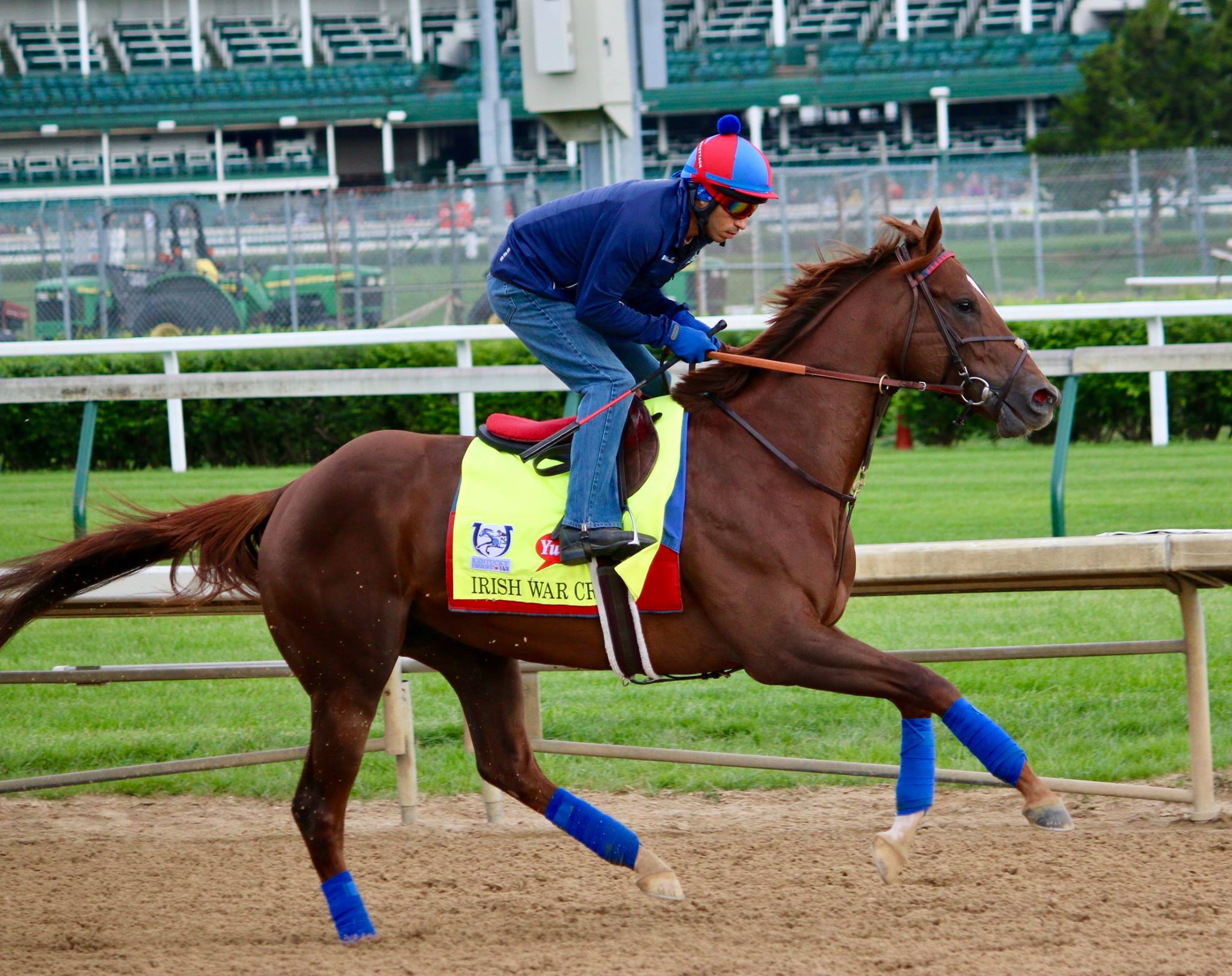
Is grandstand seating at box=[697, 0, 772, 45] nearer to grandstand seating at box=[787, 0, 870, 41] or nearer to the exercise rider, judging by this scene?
grandstand seating at box=[787, 0, 870, 41]

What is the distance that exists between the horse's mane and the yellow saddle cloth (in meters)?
0.09

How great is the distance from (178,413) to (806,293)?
286 inches

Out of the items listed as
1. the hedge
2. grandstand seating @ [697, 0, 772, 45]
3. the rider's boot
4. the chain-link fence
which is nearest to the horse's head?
the rider's boot

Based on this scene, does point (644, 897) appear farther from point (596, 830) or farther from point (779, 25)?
point (779, 25)

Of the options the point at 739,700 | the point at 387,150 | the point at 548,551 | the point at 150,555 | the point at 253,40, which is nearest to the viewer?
the point at 548,551

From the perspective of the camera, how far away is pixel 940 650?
4.73 metres

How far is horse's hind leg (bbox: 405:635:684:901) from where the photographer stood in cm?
402

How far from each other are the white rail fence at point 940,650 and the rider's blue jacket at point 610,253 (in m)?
1.10

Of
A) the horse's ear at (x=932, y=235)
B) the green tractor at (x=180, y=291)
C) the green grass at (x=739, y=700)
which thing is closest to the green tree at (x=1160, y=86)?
the green tractor at (x=180, y=291)

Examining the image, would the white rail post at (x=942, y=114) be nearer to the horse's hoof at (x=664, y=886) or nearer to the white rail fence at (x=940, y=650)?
the white rail fence at (x=940, y=650)

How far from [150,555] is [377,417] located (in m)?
7.50

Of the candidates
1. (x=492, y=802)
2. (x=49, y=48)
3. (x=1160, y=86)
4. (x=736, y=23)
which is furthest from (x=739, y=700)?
(x=49, y=48)

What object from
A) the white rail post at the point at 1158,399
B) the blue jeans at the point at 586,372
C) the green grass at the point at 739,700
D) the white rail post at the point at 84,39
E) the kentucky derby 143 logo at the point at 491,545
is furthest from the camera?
the white rail post at the point at 84,39

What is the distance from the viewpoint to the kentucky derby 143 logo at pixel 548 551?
3.75 metres
